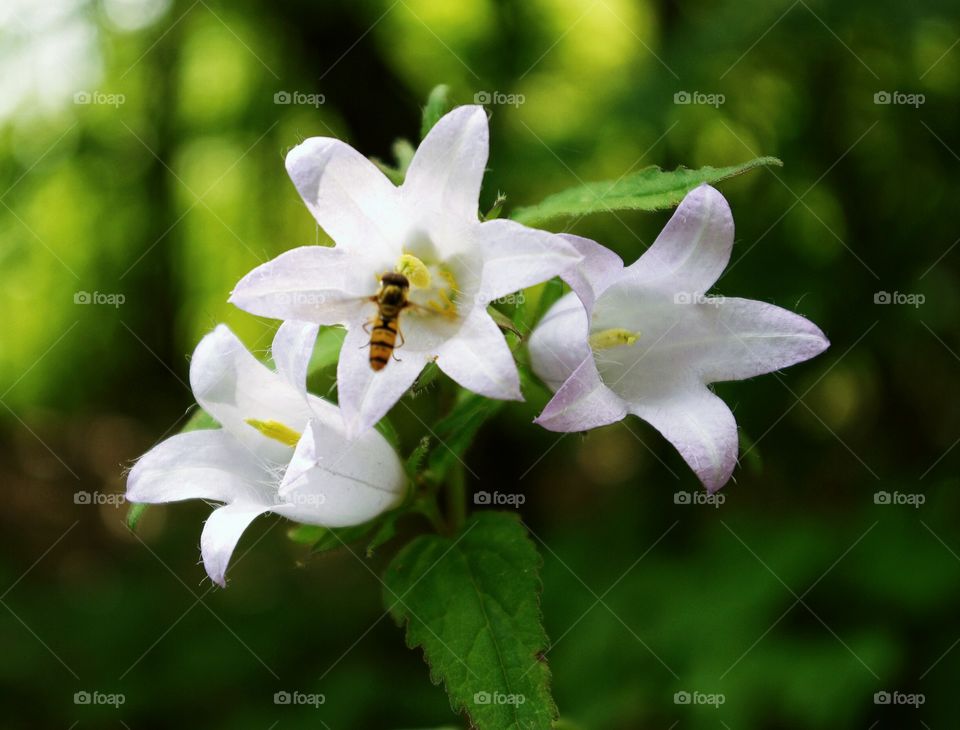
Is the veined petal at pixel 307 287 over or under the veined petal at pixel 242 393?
over

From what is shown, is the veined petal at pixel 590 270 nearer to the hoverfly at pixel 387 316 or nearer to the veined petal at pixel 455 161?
the veined petal at pixel 455 161

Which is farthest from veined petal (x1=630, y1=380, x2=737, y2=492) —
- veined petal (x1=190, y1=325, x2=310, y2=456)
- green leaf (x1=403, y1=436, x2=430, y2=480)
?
veined petal (x1=190, y1=325, x2=310, y2=456)

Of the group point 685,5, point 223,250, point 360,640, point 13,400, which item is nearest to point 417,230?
point 360,640

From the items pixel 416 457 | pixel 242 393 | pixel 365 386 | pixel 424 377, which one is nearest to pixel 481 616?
pixel 416 457

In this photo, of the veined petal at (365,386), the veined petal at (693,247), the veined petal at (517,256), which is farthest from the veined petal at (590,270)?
the veined petal at (365,386)

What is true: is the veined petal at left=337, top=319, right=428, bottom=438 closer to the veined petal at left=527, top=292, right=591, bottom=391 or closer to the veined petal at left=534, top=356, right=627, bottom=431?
the veined petal at left=534, top=356, right=627, bottom=431

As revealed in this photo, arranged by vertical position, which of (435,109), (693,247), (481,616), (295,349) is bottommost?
(481,616)

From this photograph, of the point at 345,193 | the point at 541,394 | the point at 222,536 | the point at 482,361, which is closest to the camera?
the point at 482,361

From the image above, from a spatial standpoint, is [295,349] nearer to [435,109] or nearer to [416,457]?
[416,457]
